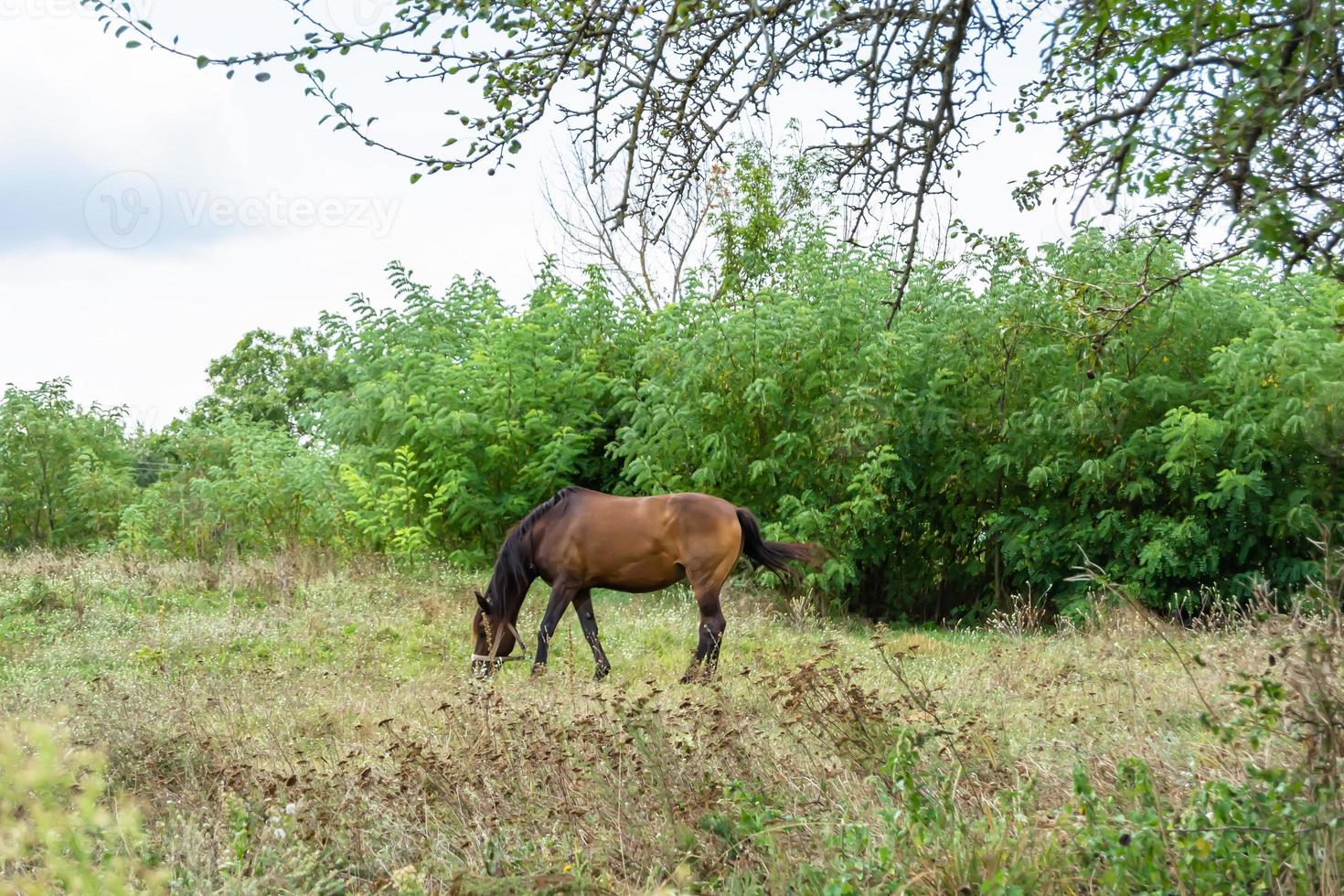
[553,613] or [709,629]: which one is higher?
[553,613]

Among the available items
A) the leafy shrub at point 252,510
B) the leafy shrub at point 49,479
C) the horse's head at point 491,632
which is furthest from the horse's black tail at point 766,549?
the leafy shrub at point 49,479

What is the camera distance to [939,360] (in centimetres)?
1555

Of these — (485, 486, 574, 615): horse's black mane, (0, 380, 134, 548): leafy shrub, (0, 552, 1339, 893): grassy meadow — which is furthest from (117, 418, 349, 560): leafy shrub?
(0, 552, 1339, 893): grassy meadow

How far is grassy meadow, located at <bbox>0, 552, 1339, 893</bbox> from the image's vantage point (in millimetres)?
3695

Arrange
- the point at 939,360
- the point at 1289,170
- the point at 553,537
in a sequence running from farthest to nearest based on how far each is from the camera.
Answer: the point at 939,360, the point at 553,537, the point at 1289,170

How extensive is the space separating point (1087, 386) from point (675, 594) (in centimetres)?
587

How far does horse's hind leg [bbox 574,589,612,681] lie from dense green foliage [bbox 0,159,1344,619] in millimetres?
4527

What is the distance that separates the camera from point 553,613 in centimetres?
973

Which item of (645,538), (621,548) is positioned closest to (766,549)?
(645,538)

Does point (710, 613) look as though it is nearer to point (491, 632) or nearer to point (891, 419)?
point (491, 632)

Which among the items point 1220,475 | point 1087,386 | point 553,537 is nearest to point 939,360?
point 1087,386

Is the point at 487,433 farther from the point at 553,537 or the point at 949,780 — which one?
the point at 949,780

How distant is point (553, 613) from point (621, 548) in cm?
79

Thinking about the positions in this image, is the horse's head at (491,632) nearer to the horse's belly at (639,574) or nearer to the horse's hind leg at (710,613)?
the horse's belly at (639,574)
